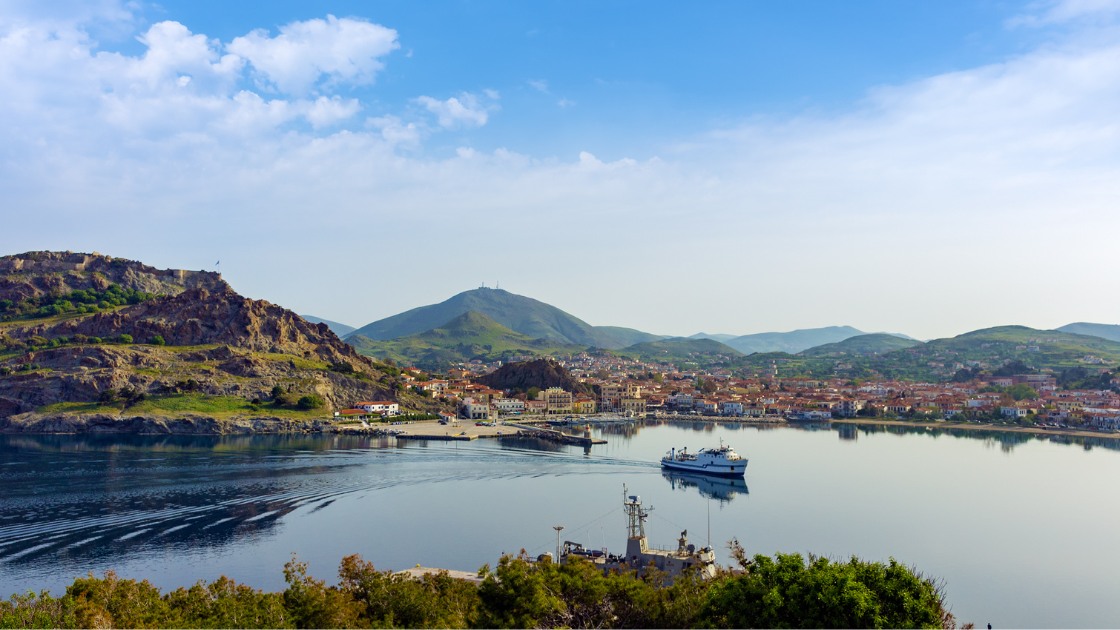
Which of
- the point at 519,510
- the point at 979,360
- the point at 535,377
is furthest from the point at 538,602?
the point at 979,360

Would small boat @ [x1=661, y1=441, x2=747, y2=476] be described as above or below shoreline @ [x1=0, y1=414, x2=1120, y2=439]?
below

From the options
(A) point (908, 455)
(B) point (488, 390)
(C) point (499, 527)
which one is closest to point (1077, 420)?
(A) point (908, 455)

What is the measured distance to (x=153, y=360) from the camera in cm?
8912

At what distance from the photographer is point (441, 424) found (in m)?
90.7

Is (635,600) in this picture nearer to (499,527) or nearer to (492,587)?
(492,587)

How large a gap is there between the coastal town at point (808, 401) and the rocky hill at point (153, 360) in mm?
9038

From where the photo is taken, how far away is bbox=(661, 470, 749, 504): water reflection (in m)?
51.5

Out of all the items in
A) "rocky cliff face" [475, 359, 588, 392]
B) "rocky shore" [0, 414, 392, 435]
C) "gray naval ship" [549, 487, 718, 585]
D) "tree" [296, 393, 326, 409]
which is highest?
"rocky cliff face" [475, 359, 588, 392]

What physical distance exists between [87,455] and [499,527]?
40.3 meters

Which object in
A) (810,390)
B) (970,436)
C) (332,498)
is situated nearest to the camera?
(332,498)

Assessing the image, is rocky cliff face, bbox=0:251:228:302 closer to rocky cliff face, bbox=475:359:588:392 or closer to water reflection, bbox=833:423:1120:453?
rocky cliff face, bbox=475:359:588:392

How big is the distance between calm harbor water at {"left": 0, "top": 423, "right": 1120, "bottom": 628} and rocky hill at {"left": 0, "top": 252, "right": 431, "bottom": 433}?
8.20m

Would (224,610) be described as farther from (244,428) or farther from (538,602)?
(244,428)

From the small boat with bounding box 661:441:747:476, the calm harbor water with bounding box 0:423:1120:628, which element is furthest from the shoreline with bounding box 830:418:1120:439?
the small boat with bounding box 661:441:747:476
